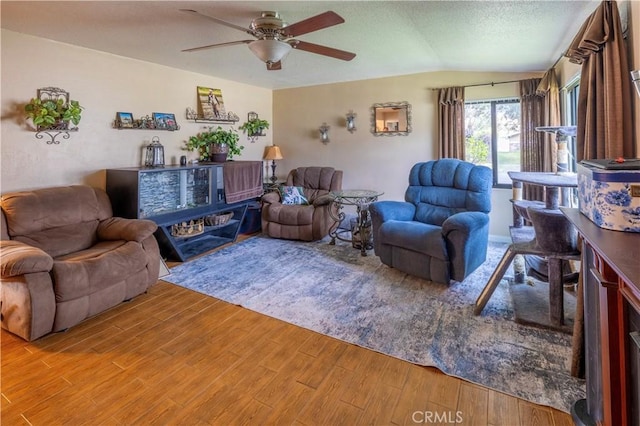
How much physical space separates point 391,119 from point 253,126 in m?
2.34

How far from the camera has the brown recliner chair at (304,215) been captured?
4.67m

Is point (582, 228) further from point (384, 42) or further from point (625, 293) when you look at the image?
point (384, 42)

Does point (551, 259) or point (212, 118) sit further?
point (212, 118)

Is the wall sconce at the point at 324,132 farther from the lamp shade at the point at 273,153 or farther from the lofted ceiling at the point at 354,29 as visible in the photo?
the lofted ceiling at the point at 354,29

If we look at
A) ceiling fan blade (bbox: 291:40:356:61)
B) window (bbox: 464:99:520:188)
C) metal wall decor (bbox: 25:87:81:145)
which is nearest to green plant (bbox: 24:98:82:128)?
metal wall decor (bbox: 25:87:81:145)

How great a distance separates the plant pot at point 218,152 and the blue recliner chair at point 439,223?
247 centimetres

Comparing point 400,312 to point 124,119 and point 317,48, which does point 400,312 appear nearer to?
point 317,48

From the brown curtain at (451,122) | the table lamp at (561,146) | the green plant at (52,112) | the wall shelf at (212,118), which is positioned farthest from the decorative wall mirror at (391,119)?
the green plant at (52,112)

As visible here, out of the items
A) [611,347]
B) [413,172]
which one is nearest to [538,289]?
[413,172]

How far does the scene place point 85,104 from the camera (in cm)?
350

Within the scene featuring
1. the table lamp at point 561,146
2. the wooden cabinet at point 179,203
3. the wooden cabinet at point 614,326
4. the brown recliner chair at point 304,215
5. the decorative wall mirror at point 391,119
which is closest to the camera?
the wooden cabinet at point 614,326

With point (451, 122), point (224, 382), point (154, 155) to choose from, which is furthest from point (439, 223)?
point (154, 155)

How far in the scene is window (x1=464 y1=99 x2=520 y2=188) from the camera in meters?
4.58

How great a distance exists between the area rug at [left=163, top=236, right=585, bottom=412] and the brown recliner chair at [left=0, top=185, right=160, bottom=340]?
63cm
